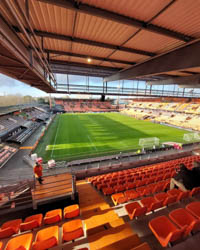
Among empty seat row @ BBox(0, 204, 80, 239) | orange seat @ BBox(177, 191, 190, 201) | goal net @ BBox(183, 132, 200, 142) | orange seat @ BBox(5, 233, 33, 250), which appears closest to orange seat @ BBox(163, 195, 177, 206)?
orange seat @ BBox(177, 191, 190, 201)

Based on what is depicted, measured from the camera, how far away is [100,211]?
12.0 feet

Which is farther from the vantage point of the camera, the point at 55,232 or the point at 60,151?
the point at 60,151

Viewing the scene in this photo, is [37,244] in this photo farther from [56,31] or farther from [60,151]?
[60,151]

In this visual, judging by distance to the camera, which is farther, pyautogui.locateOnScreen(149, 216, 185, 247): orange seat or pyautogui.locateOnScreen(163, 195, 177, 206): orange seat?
pyautogui.locateOnScreen(163, 195, 177, 206): orange seat

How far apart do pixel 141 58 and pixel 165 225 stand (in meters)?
6.08

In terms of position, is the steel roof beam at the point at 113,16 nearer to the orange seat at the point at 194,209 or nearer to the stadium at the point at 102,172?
the stadium at the point at 102,172

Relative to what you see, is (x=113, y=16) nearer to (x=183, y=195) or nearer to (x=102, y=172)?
(x=183, y=195)

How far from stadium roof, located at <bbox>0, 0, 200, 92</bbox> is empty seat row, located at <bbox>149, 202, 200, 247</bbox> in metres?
4.16

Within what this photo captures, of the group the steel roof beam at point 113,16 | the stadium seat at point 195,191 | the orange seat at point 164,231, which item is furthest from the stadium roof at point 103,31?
the orange seat at point 164,231

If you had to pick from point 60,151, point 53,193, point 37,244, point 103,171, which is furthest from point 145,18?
point 60,151

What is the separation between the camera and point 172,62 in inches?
175

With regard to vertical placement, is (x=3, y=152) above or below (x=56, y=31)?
below

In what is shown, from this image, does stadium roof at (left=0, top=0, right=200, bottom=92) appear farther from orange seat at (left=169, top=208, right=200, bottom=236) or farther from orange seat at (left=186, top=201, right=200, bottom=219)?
orange seat at (left=169, top=208, right=200, bottom=236)

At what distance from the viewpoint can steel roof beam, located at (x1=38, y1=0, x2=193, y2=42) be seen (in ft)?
8.30
